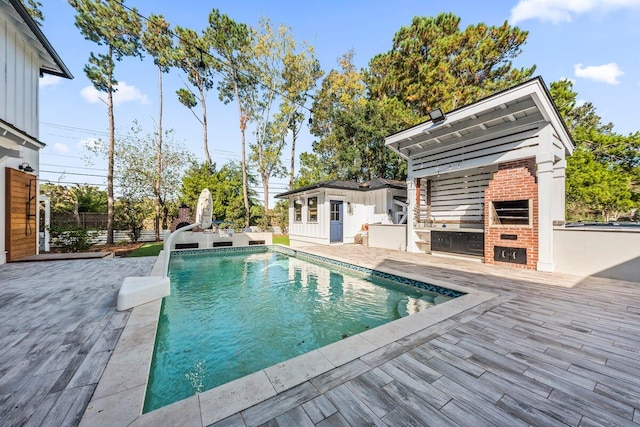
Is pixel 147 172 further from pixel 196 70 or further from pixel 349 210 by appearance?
pixel 349 210

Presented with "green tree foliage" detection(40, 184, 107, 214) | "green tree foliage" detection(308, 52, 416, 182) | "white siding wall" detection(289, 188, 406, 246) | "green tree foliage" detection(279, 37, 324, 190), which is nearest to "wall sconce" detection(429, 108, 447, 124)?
"white siding wall" detection(289, 188, 406, 246)

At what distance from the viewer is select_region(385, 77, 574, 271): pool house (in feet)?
16.9

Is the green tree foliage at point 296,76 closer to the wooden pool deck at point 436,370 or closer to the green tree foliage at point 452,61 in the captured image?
the green tree foliage at point 452,61

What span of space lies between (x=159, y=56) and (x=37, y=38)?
30.2 ft

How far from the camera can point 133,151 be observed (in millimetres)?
14742

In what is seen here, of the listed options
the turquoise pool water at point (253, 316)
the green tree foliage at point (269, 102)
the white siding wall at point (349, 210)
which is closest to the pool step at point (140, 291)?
the turquoise pool water at point (253, 316)

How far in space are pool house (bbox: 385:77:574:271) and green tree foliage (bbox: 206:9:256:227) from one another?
10693mm

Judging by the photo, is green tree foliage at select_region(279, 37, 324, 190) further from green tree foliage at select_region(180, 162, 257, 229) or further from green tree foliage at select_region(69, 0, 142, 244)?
green tree foliage at select_region(69, 0, 142, 244)

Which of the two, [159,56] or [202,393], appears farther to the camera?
[159,56]

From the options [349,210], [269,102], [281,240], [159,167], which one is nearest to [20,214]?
[159,167]

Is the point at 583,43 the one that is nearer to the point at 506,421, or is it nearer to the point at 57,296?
the point at 506,421

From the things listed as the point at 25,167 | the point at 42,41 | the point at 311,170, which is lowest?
the point at 25,167

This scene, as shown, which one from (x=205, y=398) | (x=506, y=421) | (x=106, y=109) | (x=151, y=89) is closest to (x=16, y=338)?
(x=205, y=398)

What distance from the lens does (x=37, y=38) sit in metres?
6.20
